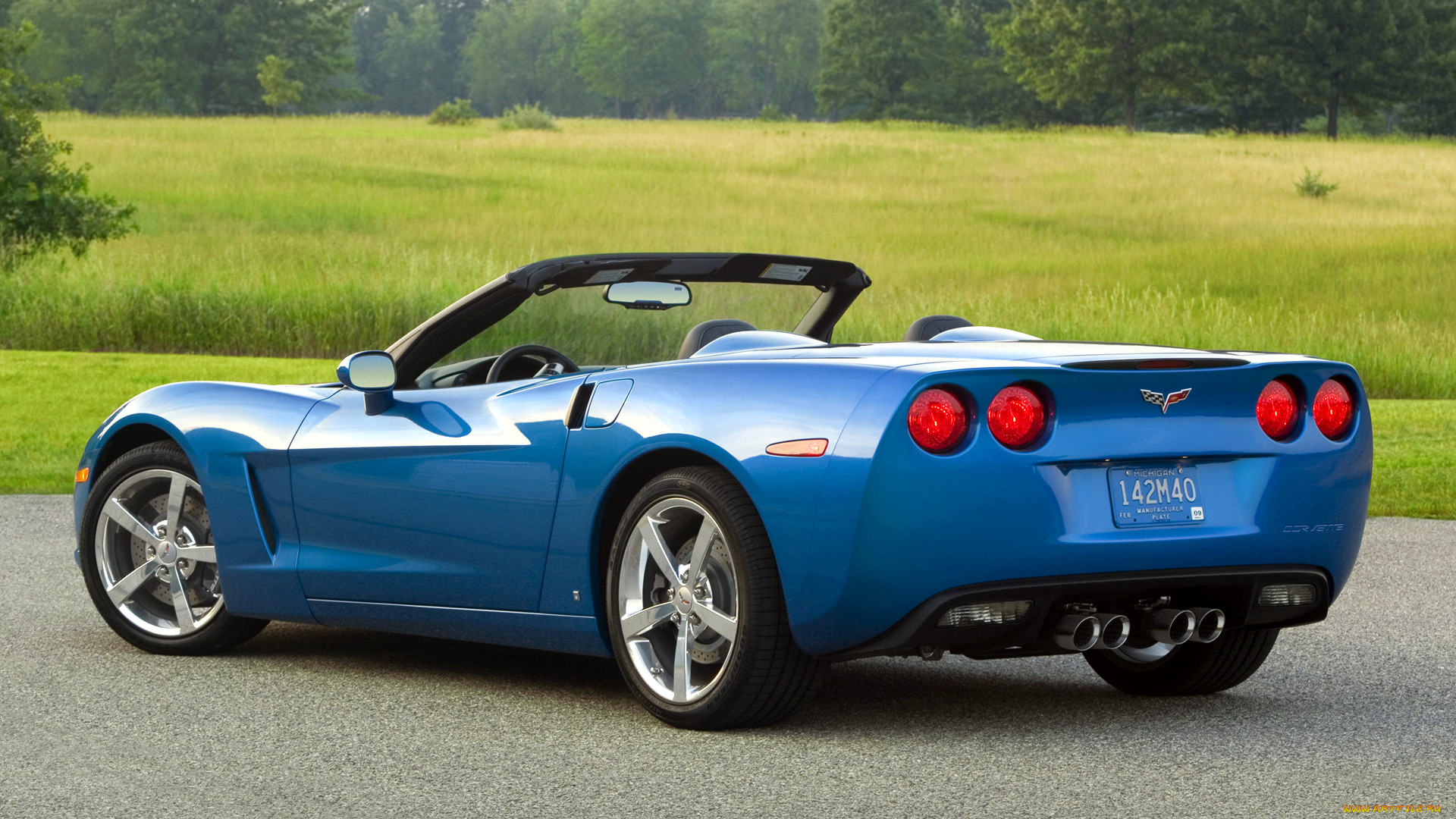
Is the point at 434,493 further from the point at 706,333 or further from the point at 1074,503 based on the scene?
the point at 1074,503

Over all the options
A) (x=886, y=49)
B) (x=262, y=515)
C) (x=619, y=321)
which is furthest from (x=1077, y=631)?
(x=886, y=49)

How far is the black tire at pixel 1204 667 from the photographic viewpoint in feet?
17.7

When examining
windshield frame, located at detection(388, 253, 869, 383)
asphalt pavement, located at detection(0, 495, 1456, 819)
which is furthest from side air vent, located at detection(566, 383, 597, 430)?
asphalt pavement, located at detection(0, 495, 1456, 819)

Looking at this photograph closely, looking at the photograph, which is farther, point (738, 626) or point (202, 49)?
point (202, 49)

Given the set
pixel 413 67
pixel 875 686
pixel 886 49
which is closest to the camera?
pixel 875 686

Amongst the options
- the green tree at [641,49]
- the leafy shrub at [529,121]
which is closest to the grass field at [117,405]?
the leafy shrub at [529,121]

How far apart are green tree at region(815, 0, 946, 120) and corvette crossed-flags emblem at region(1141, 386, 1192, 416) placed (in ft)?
311

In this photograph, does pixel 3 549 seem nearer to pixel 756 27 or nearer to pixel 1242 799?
pixel 1242 799

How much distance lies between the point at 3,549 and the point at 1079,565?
5.97m

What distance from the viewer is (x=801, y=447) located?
14.5ft

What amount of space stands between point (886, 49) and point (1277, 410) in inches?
3765

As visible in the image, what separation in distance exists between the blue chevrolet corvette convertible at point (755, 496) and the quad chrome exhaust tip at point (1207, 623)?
1 cm

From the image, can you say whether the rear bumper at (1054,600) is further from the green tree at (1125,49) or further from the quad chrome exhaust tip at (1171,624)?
the green tree at (1125,49)

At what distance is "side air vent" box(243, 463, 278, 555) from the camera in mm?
5785
